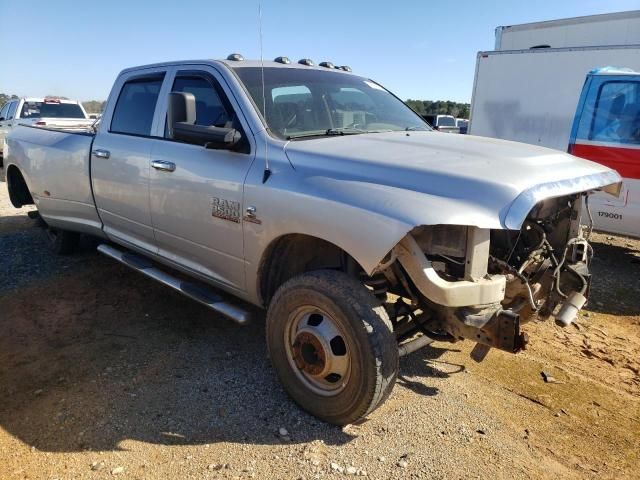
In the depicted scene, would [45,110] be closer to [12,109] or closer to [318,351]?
[12,109]

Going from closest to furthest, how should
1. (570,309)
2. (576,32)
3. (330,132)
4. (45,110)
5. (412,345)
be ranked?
1. (570,309)
2. (412,345)
3. (330,132)
4. (576,32)
5. (45,110)

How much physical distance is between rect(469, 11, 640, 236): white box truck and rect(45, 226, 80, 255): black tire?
6.49 metres

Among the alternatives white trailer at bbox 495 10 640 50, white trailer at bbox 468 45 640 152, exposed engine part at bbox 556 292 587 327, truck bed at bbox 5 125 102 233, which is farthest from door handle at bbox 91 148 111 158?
white trailer at bbox 495 10 640 50

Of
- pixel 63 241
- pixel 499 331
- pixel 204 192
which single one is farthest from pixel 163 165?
pixel 63 241

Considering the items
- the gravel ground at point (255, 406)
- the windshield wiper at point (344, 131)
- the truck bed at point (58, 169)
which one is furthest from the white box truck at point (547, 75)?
the truck bed at point (58, 169)

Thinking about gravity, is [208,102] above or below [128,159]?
above

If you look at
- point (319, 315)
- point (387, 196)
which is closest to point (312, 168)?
point (387, 196)

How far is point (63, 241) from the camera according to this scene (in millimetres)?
5914

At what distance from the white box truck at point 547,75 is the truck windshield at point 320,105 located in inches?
168

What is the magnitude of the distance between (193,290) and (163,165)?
3.12ft

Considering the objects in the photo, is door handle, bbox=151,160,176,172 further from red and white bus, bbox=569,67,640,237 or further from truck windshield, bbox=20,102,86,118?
truck windshield, bbox=20,102,86,118

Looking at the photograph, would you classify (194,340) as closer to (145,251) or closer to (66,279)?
(145,251)

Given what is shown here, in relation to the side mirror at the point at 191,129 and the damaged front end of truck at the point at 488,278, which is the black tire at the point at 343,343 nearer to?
the damaged front end of truck at the point at 488,278

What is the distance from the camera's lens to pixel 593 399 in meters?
3.26
